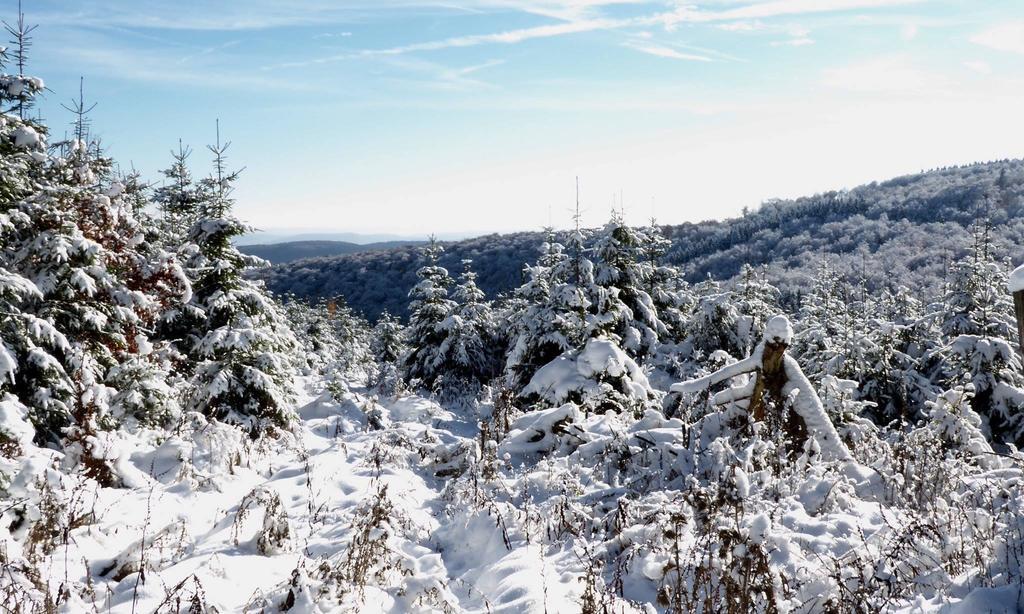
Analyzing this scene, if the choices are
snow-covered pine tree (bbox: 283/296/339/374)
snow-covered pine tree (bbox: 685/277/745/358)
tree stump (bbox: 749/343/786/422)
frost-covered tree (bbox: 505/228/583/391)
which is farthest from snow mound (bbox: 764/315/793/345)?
snow-covered pine tree (bbox: 283/296/339/374)

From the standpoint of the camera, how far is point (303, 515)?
6016 mm

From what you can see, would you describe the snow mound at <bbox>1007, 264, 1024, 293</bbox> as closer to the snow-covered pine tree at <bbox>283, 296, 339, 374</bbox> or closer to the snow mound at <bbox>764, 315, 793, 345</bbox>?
the snow mound at <bbox>764, 315, 793, 345</bbox>

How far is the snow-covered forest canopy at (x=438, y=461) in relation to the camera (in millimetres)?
4152

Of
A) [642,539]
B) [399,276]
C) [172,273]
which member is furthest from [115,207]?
[399,276]

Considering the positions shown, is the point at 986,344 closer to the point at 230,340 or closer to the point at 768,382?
the point at 768,382

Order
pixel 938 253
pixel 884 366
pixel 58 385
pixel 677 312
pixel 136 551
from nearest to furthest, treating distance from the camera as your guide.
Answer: pixel 136 551
pixel 58 385
pixel 884 366
pixel 677 312
pixel 938 253

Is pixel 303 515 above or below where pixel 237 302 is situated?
below

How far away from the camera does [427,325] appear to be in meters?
22.0

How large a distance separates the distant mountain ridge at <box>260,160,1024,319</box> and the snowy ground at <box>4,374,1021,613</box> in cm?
10438

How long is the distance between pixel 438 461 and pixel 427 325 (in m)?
14.4

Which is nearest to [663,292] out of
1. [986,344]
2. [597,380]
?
[986,344]

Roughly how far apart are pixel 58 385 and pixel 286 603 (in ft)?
23.1

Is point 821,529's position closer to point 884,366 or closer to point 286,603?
point 286,603

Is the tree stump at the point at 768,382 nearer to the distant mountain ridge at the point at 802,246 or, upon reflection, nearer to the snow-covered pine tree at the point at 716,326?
the snow-covered pine tree at the point at 716,326
